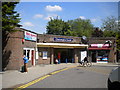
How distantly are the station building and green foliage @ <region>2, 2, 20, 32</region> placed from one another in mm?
2008

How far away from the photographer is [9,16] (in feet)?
42.3

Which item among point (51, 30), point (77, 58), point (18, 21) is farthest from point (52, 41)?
point (51, 30)

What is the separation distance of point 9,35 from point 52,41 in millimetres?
8336

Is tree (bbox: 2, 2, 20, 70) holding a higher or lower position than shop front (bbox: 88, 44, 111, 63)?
higher

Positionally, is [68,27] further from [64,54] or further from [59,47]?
[59,47]

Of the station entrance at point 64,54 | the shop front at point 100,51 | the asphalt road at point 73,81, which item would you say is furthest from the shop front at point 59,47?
the asphalt road at point 73,81

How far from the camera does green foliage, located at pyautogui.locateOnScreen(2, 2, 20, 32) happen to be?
486 inches

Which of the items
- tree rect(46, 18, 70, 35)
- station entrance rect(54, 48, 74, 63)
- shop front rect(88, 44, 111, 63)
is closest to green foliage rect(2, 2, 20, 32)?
station entrance rect(54, 48, 74, 63)

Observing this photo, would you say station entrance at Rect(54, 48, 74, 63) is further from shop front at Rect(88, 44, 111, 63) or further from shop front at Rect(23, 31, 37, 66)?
shop front at Rect(23, 31, 37, 66)

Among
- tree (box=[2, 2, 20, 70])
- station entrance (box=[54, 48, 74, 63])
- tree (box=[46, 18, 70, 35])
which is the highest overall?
tree (box=[46, 18, 70, 35])

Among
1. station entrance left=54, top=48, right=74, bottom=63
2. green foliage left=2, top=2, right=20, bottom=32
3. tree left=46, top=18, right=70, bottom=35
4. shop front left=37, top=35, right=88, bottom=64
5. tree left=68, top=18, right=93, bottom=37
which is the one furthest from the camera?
tree left=68, top=18, right=93, bottom=37

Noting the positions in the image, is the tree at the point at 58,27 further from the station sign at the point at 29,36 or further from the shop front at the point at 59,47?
the station sign at the point at 29,36

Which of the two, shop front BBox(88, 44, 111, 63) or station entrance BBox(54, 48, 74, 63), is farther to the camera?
shop front BBox(88, 44, 111, 63)

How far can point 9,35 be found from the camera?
14.9 metres
